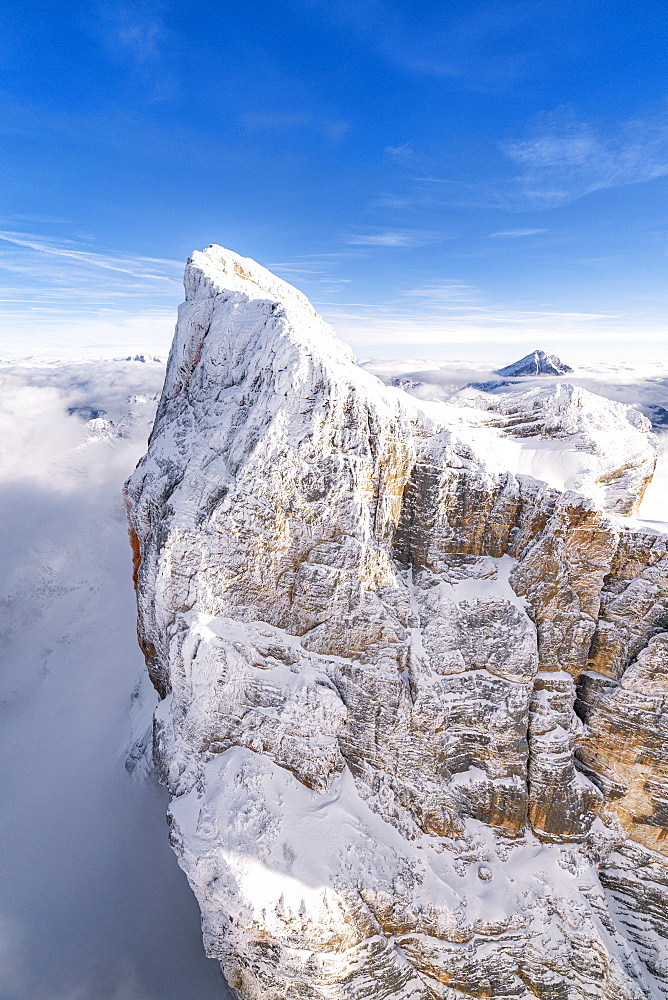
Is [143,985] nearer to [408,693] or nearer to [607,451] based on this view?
[408,693]

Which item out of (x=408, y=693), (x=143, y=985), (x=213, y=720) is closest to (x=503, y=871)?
(x=408, y=693)

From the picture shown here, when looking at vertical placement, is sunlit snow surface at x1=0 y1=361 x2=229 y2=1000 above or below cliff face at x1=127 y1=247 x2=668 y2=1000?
below

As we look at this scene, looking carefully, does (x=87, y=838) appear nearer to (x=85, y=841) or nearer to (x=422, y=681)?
(x=85, y=841)

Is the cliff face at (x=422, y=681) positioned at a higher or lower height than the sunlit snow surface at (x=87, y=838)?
higher

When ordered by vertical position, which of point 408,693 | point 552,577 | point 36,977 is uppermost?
point 552,577

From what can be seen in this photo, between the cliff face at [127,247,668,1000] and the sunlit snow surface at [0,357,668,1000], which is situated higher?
the cliff face at [127,247,668,1000]

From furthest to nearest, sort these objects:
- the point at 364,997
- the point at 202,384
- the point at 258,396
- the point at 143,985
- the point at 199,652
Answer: the point at 202,384, the point at 143,985, the point at 258,396, the point at 199,652, the point at 364,997

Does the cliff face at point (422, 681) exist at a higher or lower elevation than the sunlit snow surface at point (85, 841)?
higher

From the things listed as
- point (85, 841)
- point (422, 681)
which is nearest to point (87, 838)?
point (85, 841)
